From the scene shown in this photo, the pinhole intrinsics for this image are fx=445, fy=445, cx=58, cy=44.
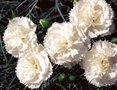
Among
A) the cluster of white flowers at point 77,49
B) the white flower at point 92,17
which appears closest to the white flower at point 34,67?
the cluster of white flowers at point 77,49

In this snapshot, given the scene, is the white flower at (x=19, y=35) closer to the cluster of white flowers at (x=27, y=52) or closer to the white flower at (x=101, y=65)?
the cluster of white flowers at (x=27, y=52)

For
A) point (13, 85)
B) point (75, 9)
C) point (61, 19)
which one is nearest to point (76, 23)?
point (75, 9)

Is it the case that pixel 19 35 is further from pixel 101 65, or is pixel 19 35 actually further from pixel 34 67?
pixel 101 65

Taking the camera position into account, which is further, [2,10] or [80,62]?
[2,10]

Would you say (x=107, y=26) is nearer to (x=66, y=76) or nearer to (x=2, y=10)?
(x=66, y=76)

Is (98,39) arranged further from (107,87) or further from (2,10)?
(2,10)

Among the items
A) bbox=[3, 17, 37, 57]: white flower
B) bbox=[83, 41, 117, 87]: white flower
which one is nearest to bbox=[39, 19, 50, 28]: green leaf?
bbox=[3, 17, 37, 57]: white flower

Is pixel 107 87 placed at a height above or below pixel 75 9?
below

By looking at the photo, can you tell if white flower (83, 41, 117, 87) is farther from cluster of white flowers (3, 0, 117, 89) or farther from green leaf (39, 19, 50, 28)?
green leaf (39, 19, 50, 28)
